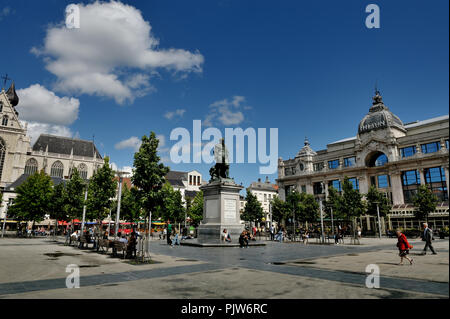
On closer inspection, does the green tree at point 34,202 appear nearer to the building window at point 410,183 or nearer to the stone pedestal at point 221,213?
the stone pedestal at point 221,213

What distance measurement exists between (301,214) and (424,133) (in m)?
27.7

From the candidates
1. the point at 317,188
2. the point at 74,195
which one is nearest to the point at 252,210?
the point at 317,188

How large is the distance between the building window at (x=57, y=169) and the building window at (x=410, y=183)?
102m

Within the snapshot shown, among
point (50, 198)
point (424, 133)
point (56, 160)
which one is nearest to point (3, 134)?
point (56, 160)

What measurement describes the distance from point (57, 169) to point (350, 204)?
95.9 m

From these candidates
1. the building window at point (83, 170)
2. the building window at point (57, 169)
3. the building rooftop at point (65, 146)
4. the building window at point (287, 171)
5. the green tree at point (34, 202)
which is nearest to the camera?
the green tree at point (34, 202)

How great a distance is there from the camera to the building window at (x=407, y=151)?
57.0 meters

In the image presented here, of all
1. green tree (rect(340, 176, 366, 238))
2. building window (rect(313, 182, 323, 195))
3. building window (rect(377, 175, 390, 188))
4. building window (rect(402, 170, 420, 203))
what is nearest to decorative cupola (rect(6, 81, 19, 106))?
building window (rect(313, 182, 323, 195))

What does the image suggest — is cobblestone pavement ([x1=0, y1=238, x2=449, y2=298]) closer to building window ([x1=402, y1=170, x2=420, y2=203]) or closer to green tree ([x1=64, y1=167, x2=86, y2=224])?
green tree ([x1=64, y1=167, x2=86, y2=224])

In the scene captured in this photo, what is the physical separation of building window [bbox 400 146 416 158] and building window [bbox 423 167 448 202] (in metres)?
4.52

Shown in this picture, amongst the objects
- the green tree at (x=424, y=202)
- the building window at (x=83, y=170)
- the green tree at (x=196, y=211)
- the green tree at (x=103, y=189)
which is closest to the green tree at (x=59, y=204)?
the green tree at (x=103, y=189)

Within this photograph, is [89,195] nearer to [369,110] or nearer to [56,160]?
[369,110]

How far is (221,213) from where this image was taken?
73.0 feet

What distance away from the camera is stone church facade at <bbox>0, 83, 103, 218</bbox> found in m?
84.0
